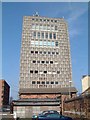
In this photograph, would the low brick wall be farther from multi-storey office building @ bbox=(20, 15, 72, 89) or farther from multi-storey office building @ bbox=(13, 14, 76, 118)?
multi-storey office building @ bbox=(20, 15, 72, 89)

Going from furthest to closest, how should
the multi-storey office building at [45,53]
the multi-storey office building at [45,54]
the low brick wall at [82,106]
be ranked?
1. the multi-storey office building at [45,53]
2. the multi-storey office building at [45,54]
3. the low brick wall at [82,106]

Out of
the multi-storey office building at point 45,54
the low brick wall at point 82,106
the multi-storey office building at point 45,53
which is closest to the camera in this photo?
the low brick wall at point 82,106

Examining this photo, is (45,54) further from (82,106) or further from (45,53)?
(82,106)

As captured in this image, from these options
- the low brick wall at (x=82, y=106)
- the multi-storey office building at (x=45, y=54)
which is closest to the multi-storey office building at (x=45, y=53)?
the multi-storey office building at (x=45, y=54)

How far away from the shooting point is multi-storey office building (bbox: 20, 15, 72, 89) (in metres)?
67.2

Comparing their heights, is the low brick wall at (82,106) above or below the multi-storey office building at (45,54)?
below

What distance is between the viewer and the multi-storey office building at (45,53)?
221 ft

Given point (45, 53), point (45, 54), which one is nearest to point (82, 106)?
point (45, 54)

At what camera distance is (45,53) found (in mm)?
70875

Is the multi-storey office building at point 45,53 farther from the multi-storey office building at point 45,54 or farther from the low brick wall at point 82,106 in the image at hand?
the low brick wall at point 82,106

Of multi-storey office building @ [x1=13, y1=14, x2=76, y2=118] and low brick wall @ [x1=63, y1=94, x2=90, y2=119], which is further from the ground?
multi-storey office building @ [x1=13, y1=14, x2=76, y2=118]

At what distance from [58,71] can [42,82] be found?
18.4 ft

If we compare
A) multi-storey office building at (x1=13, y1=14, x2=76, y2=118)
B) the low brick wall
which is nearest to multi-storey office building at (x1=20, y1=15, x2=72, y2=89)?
multi-storey office building at (x1=13, y1=14, x2=76, y2=118)

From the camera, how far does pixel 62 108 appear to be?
109 ft
